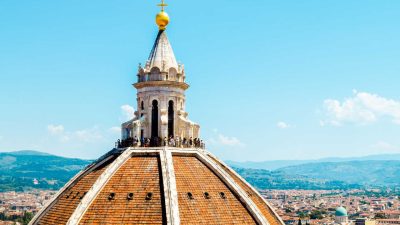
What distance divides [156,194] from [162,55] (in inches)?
300

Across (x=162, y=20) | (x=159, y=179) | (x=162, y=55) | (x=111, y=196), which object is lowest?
(x=111, y=196)

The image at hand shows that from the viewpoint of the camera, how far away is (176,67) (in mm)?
30688

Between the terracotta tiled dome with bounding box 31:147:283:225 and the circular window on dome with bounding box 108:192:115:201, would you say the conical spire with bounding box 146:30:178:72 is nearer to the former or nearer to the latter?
the terracotta tiled dome with bounding box 31:147:283:225

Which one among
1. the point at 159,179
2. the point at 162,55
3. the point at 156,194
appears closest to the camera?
the point at 156,194

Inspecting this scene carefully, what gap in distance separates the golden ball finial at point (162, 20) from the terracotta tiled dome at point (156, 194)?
6.39m

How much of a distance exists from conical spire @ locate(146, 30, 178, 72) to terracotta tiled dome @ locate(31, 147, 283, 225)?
4086 mm

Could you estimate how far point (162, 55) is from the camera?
101 feet

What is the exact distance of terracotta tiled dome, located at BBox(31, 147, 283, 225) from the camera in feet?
84.2

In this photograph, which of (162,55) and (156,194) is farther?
(162,55)

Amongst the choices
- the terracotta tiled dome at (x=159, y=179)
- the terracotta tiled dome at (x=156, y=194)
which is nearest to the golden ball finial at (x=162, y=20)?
the terracotta tiled dome at (x=159, y=179)

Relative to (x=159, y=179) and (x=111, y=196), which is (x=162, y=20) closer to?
(x=159, y=179)

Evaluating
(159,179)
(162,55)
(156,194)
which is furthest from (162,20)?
(156,194)

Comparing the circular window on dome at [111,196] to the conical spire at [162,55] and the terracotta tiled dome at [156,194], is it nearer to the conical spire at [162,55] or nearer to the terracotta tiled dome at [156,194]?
the terracotta tiled dome at [156,194]

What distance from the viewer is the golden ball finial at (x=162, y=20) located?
31.6m
